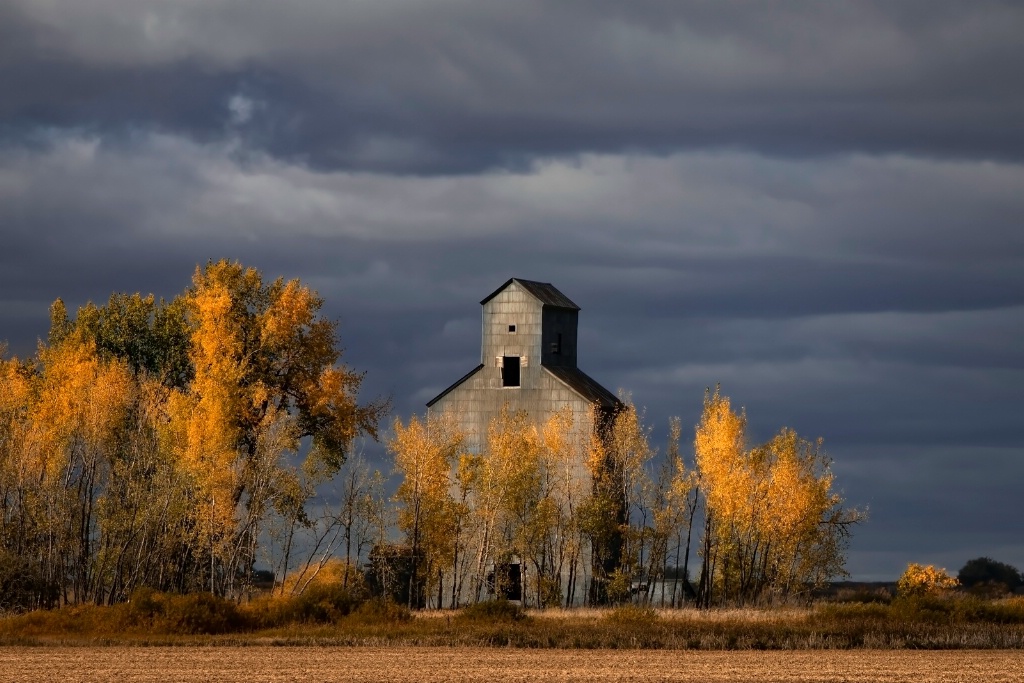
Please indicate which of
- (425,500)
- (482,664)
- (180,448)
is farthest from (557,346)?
(482,664)

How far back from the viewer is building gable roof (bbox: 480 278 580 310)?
2579 inches

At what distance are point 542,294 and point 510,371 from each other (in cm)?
368

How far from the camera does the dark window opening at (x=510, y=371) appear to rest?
65188 mm

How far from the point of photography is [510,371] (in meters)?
65.4

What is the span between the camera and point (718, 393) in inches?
2479

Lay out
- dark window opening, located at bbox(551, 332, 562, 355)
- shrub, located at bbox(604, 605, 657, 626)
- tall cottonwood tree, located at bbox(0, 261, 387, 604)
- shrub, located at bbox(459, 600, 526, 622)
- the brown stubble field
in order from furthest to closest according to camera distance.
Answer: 1. dark window opening, located at bbox(551, 332, 562, 355)
2. tall cottonwood tree, located at bbox(0, 261, 387, 604)
3. shrub, located at bbox(459, 600, 526, 622)
4. shrub, located at bbox(604, 605, 657, 626)
5. the brown stubble field

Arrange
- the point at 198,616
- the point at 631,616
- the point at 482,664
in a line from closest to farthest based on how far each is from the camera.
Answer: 1. the point at 482,664
2. the point at 198,616
3. the point at 631,616

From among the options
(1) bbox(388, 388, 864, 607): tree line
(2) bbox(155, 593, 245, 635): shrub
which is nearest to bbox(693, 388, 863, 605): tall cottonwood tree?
(1) bbox(388, 388, 864, 607): tree line

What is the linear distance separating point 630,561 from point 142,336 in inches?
1010

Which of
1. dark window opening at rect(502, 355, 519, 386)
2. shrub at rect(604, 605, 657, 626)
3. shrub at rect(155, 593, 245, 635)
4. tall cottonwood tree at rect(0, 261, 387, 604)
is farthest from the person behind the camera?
dark window opening at rect(502, 355, 519, 386)

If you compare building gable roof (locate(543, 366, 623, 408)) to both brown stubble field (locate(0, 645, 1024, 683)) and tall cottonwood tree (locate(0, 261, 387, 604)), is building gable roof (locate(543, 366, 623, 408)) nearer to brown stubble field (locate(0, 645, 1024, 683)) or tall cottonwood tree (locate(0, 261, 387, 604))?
tall cottonwood tree (locate(0, 261, 387, 604))

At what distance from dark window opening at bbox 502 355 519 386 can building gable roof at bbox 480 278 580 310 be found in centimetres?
274

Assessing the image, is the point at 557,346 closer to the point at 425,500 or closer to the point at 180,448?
the point at 425,500

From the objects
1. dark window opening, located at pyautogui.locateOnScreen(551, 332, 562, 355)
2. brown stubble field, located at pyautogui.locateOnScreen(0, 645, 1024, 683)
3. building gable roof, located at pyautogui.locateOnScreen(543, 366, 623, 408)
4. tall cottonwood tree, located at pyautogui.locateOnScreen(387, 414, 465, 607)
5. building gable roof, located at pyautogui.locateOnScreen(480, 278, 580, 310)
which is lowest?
brown stubble field, located at pyautogui.locateOnScreen(0, 645, 1024, 683)
